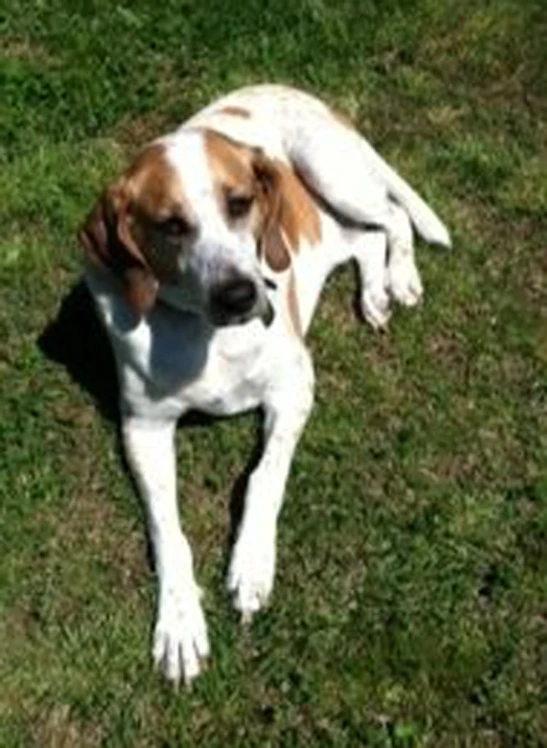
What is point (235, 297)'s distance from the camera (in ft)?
19.7

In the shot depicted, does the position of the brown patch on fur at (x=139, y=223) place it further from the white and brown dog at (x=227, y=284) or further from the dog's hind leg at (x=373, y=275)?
the dog's hind leg at (x=373, y=275)

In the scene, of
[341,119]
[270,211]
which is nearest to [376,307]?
[341,119]

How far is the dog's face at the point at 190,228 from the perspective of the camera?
19.8 ft

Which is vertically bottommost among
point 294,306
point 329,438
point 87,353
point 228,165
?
point 87,353

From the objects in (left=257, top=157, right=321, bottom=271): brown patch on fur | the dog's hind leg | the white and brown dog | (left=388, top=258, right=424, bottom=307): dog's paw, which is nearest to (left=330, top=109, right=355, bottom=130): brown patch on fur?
the white and brown dog

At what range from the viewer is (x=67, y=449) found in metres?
6.91

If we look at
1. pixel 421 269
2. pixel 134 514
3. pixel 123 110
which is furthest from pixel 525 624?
pixel 123 110

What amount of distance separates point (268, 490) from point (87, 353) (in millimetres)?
1166

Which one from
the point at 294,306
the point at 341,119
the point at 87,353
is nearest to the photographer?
the point at 294,306

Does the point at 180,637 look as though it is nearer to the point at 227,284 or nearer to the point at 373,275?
the point at 227,284

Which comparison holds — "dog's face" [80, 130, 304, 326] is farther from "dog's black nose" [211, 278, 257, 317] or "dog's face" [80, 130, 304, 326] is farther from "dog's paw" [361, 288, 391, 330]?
"dog's paw" [361, 288, 391, 330]

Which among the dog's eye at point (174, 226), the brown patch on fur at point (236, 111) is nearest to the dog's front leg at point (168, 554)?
the dog's eye at point (174, 226)

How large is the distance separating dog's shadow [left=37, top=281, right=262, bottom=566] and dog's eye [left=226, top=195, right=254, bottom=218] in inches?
41.2

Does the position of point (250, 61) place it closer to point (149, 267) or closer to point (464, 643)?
point (149, 267)
